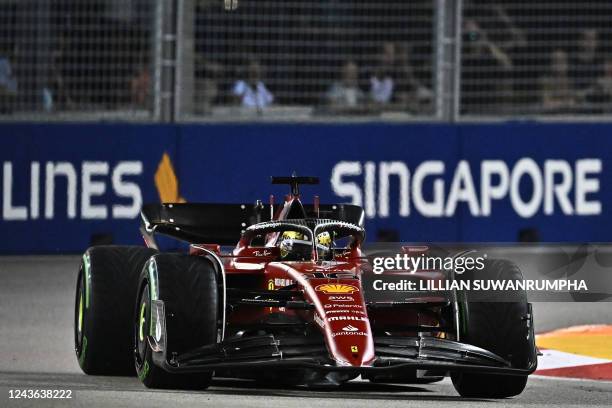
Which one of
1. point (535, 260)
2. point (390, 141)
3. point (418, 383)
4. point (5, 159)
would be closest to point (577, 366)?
point (418, 383)

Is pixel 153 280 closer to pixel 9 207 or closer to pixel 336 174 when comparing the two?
pixel 9 207

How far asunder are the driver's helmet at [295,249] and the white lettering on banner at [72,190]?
6630 millimetres

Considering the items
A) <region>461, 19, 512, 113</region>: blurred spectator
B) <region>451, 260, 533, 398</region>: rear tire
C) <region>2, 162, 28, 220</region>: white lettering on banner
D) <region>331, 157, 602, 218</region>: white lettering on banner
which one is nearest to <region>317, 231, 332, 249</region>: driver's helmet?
<region>451, 260, 533, 398</region>: rear tire

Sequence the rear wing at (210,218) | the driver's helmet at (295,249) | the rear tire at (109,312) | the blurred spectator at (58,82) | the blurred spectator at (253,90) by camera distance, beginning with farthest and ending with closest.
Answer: the blurred spectator at (253,90) → the blurred spectator at (58,82) → the rear wing at (210,218) → the rear tire at (109,312) → the driver's helmet at (295,249)

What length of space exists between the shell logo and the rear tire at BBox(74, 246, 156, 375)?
148 cm

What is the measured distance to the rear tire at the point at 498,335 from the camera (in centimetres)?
766

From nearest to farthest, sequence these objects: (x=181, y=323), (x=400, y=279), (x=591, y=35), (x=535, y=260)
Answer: (x=181, y=323) → (x=400, y=279) → (x=535, y=260) → (x=591, y=35)

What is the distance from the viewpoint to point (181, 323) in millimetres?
7305

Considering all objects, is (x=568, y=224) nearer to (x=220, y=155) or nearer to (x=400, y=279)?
(x=220, y=155)

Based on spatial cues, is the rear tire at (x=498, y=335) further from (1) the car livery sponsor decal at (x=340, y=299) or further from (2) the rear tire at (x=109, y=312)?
(2) the rear tire at (x=109, y=312)

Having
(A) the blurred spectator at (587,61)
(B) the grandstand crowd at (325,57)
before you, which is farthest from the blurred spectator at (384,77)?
(A) the blurred spectator at (587,61)

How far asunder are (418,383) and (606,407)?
1.34 m

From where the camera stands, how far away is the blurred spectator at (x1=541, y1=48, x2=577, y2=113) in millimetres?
15062

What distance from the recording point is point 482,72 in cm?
1516
